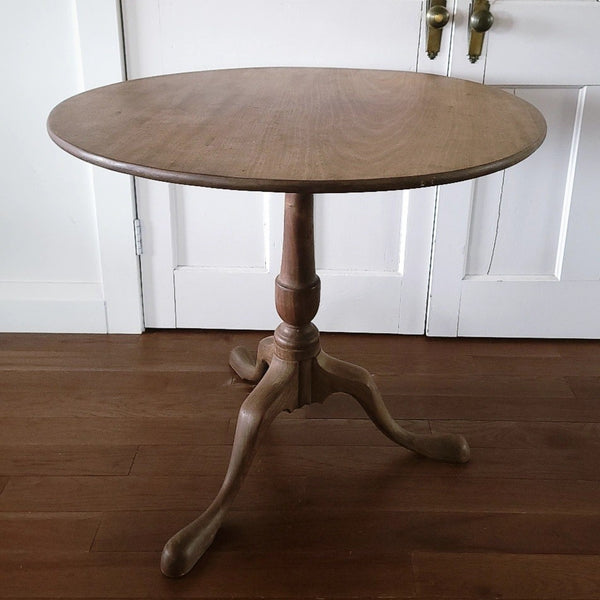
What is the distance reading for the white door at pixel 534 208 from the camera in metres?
1.88

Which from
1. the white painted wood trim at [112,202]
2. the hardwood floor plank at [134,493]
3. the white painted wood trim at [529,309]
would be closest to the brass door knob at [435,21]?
the white painted wood trim at [529,309]

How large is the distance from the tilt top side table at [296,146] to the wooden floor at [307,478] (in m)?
0.10

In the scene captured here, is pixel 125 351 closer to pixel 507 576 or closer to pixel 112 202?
pixel 112 202

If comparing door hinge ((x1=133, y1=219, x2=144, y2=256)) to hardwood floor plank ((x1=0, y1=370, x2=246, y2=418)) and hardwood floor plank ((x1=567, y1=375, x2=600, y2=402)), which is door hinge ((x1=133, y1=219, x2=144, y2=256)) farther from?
hardwood floor plank ((x1=567, y1=375, x2=600, y2=402))

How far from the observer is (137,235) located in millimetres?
2109

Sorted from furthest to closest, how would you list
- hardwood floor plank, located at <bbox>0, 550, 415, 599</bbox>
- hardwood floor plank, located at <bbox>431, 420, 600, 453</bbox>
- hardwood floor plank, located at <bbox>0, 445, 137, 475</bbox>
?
1. hardwood floor plank, located at <bbox>431, 420, 600, 453</bbox>
2. hardwood floor plank, located at <bbox>0, 445, 137, 475</bbox>
3. hardwood floor plank, located at <bbox>0, 550, 415, 599</bbox>

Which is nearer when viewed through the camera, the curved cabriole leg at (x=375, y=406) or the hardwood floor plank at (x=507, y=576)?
the hardwood floor plank at (x=507, y=576)

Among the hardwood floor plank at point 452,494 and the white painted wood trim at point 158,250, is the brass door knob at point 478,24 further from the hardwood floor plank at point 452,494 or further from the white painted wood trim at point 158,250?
the hardwood floor plank at point 452,494

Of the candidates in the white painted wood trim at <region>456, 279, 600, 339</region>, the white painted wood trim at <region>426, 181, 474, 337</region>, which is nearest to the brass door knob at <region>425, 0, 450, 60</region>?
the white painted wood trim at <region>426, 181, 474, 337</region>

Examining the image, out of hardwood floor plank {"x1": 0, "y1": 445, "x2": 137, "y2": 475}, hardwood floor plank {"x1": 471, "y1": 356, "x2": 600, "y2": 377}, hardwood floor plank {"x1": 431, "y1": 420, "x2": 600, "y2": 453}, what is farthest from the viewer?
hardwood floor plank {"x1": 471, "y1": 356, "x2": 600, "y2": 377}

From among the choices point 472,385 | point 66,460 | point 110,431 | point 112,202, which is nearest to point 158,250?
point 112,202

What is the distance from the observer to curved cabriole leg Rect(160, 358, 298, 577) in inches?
53.7

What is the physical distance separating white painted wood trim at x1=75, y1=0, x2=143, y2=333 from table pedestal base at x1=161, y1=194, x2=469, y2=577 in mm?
629

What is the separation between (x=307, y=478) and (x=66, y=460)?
539 mm
